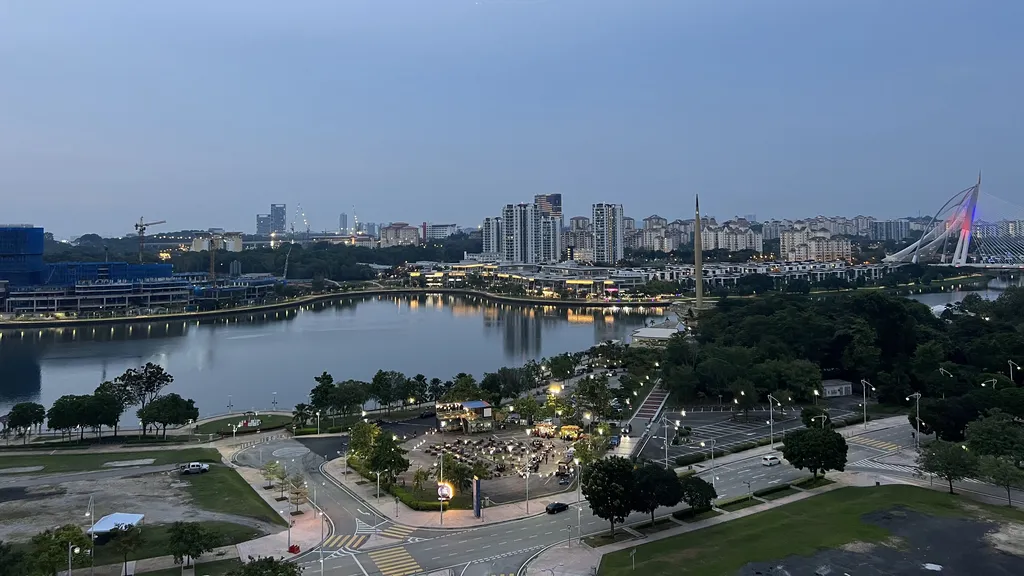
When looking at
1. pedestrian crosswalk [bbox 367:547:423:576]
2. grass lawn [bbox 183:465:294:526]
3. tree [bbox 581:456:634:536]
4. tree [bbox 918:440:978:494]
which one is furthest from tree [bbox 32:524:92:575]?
tree [bbox 918:440:978:494]

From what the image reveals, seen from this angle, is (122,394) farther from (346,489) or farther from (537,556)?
(537,556)

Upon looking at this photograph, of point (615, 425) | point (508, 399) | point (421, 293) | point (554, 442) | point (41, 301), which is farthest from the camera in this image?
point (421, 293)

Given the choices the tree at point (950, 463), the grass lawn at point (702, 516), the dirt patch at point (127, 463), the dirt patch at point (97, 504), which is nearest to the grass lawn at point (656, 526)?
the grass lawn at point (702, 516)

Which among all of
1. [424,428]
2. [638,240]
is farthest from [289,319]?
[638,240]

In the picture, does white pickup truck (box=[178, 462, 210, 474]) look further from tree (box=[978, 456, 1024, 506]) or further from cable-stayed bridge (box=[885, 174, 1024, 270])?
cable-stayed bridge (box=[885, 174, 1024, 270])

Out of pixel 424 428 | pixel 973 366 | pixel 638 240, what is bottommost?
pixel 424 428

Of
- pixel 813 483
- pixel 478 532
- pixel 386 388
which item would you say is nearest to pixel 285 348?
pixel 386 388

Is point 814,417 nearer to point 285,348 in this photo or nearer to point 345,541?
point 345,541
